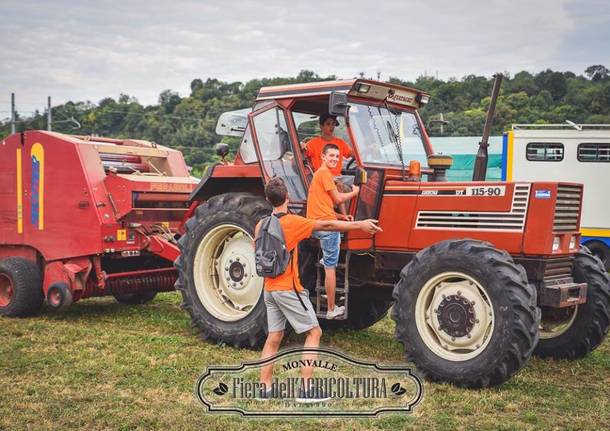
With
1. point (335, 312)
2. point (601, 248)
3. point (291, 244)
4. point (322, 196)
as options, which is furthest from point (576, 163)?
point (291, 244)

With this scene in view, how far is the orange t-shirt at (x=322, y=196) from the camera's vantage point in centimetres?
679

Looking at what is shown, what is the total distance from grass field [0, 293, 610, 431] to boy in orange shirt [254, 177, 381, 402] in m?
0.56

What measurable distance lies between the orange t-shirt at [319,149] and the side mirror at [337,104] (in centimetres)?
64

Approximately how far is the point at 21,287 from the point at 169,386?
12.6ft

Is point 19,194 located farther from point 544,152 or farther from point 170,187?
point 544,152

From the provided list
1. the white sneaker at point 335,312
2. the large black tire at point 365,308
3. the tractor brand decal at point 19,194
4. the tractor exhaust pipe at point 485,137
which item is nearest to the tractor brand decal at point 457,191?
the tractor exhaust pipe at point 485,137

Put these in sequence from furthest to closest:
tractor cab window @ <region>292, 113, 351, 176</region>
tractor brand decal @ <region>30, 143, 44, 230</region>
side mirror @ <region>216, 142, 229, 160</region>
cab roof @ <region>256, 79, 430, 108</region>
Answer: tractor brand decal @ <region>30, 143, 44, 230</region> → side mirror @ <region>216, 142, 229, 160</region> → tractor cab window @ <region>292, 113, 351, 176</region> → cab roof @ <region>256, 79, 430, 108</region>

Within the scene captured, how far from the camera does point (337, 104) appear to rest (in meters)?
6.71

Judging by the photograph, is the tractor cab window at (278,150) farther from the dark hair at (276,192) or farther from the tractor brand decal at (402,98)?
the dark hair at (276,192)

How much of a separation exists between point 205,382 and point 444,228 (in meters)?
2.60

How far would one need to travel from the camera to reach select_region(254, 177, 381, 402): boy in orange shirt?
5461 mm

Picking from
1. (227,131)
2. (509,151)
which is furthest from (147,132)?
(227,131)

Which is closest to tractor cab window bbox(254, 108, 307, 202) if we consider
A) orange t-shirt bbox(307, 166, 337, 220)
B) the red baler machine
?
orange t-shirt bbox(307, 166, 337, 220)

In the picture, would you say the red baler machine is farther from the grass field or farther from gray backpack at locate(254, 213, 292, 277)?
gray backpack at locate(254, 213, 292, 277)
